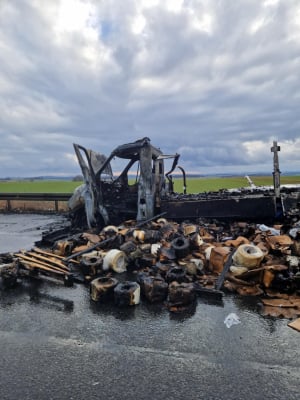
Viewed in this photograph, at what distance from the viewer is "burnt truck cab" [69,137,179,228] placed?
8.05m

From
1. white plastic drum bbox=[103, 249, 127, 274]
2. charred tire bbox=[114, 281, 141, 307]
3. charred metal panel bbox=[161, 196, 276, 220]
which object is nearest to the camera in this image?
charred tire bbox=[114, 281, 141, 307]

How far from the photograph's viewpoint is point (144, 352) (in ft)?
8.98

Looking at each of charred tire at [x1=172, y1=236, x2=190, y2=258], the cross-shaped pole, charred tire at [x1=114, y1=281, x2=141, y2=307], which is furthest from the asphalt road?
the cross-shaped pole

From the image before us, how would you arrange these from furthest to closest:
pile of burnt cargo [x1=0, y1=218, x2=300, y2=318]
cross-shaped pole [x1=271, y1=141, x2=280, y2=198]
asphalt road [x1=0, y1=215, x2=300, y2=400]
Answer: cross-shaped pole [x1=271, y1=141, x2=280, y2=198], pile of burnt cargo [x1=0, y1=218, x2=300, y2=318], asphalt road [x1=0, y1=215, x2=300, y2=400]

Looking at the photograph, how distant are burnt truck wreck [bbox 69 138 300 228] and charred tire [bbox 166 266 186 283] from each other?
3.69 m

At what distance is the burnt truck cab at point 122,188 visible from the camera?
26.4 feet

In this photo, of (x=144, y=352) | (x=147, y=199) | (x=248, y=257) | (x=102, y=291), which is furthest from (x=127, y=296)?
(x=147, y=199)

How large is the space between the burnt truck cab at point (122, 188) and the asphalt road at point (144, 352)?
4615 millimetres

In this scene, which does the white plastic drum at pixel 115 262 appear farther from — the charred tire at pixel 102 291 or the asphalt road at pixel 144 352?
the asphalt road at pixel 144 352

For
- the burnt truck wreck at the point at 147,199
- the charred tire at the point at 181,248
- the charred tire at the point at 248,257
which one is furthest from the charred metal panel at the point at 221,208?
the charred tire at the point at 248,257

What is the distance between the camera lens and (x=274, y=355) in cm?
264

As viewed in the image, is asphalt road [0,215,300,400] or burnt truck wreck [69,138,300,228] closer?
asphalt road [0,215,300,400]

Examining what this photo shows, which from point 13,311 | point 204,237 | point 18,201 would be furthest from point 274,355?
point 18,201

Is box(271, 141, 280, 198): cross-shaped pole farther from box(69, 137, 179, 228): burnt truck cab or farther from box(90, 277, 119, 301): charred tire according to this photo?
box(90, 277, 119, 301): charred tire
